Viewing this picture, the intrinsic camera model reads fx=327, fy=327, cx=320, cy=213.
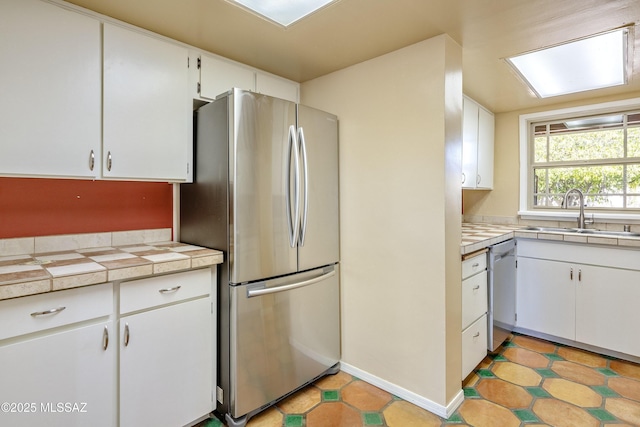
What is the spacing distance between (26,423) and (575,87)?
13.2 feet

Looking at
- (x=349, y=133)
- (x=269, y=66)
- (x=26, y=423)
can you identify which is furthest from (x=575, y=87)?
(x=26, y=423)

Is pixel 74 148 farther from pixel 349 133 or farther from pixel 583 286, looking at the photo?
pixel 583 286

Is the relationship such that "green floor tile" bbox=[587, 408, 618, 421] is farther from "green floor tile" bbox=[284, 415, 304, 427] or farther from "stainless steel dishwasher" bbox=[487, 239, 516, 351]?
"green floor tile" bbox=[284, 415, 304, 427]

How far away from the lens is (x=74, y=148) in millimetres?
1597

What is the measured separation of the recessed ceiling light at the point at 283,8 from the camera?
5.08 ft

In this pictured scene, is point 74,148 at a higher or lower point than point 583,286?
higher

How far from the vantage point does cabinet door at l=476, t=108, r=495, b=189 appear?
3170mm

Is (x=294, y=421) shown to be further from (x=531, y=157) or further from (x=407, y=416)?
(x=531, y=157)

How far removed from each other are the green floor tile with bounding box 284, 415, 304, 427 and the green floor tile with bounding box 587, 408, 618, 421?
1.69m

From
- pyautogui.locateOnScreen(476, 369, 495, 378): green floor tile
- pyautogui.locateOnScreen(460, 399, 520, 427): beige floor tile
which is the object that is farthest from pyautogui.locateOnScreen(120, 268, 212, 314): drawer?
pyautogui.locateOnScreen(476, 369, 495, 378): green floor tile

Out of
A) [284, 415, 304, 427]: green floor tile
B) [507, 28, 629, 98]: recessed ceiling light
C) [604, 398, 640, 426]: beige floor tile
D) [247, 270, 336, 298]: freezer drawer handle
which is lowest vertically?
[284, 415, 304, 427]: green floor tile

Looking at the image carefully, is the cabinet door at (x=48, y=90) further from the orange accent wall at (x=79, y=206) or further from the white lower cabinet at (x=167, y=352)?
the white lower cabinet at (x=167, y=352)

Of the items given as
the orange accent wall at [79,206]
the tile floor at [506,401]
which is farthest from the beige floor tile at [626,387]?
the orange accent wall at [79,206]

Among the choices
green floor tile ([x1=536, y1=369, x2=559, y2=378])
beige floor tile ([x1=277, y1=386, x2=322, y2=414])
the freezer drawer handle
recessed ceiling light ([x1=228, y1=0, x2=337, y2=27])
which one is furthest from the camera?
green floor tile ([x1=536, y1=369, x2=559, y2=378])
